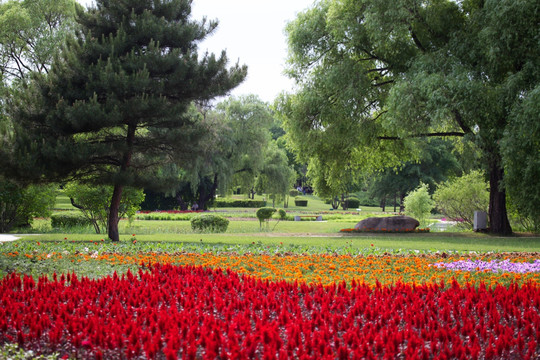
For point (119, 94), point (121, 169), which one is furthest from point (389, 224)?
point (119, 94)

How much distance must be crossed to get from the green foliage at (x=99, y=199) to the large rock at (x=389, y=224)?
987cm

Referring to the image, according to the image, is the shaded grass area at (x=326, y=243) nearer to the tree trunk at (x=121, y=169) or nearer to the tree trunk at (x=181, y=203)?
the tree trunk at (x=121, y=169)

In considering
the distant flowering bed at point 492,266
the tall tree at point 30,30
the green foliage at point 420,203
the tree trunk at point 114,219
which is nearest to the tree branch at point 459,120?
the distant flowering bed at point 492,266

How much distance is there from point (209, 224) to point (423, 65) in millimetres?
10697

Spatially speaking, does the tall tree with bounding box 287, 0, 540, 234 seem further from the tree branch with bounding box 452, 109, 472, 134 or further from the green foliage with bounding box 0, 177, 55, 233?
the green foliage with bounding box 0, 177, 55, 233

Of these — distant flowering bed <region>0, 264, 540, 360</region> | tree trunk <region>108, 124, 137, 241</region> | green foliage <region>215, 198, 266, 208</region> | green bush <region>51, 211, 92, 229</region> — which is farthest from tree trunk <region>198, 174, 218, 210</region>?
distant flowering bed <region>0, 264, 540, 360</region>

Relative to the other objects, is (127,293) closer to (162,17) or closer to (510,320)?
(510,320)

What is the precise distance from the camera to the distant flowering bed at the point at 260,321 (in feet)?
12.4

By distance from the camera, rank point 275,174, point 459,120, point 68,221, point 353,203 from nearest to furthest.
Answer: point 459,120 < point 68,221 < point 275,174 < point 353,203

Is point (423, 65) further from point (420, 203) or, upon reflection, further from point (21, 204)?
point (21, 204)

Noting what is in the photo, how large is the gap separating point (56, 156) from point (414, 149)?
643 inches

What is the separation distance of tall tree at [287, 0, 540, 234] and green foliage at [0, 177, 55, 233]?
11.1 m

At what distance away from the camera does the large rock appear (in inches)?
838

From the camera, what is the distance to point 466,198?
900 inches
